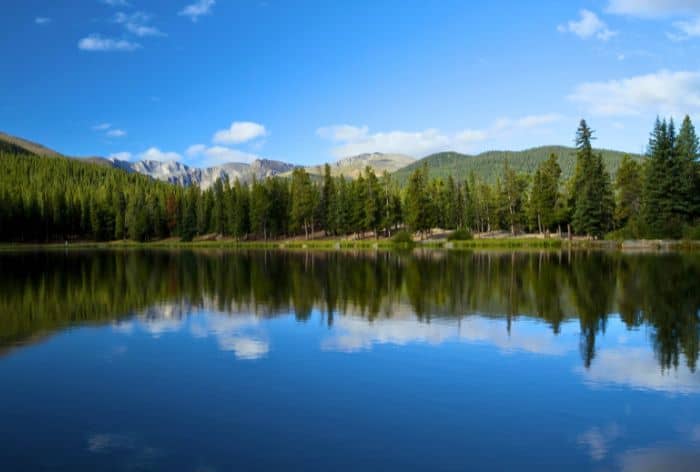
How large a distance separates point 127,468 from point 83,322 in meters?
14.9

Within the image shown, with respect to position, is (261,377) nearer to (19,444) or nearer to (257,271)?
(19,444)

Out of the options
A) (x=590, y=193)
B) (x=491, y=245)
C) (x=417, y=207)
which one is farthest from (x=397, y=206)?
(x=590, y=193)

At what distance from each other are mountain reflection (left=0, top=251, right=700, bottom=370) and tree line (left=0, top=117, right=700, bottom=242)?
40.1 meters

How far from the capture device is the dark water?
859 cm

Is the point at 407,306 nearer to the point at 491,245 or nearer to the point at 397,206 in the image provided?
the point at 491,245

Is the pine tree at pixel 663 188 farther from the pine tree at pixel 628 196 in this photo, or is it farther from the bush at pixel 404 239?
the bush at pixel 404 239

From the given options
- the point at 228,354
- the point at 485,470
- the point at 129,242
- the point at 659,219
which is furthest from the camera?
the point at 129,242

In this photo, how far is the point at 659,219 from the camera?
72938 mm

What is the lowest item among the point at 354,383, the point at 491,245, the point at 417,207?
the point at 354,383

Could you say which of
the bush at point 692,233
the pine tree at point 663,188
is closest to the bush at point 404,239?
the pine tree at point 663,188

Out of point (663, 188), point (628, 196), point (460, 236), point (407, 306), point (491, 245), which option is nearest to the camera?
point (407, 306)

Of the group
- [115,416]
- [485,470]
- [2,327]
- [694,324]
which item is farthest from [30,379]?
[694,324]

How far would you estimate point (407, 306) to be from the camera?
24.1 meters

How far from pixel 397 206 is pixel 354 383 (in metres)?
97.6
